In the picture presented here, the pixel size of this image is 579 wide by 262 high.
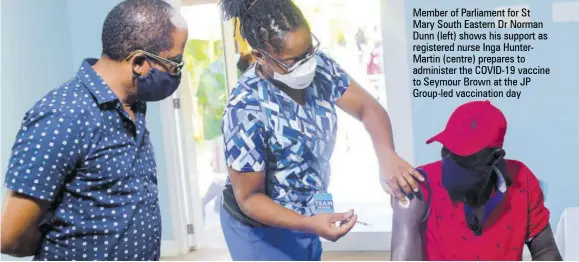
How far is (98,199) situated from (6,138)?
928mm

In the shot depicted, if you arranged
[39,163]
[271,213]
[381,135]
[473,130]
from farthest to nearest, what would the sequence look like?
[381,135]
[271,213]
[473,130]
[39,163]

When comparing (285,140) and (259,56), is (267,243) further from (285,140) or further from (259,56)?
(259,56)

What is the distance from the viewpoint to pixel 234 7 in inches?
59.9

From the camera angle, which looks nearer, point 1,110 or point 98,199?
point 98,199

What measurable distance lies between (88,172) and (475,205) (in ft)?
2.78

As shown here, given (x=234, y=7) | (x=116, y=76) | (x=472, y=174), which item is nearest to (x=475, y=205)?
(x=472, y=174)

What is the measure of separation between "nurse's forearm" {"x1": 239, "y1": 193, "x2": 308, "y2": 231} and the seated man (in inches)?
9.4

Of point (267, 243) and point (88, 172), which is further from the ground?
point (88, 172)

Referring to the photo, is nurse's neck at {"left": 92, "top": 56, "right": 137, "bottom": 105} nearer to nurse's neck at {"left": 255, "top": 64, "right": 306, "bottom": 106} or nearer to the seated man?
nurse's neck at {"left": 255, "top": 64, "right": 306, "bottom": 106}

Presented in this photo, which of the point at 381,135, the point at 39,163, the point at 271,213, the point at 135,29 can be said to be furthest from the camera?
the point at 381,135

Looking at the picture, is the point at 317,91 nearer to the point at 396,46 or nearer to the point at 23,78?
the point at 396,46

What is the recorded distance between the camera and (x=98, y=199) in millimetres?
1243

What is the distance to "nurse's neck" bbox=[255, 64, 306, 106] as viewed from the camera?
151 centimetres

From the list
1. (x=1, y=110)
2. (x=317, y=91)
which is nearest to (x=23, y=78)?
(x=1, y=110)
